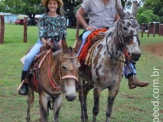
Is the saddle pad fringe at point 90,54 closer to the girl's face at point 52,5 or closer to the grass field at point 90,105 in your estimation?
the girl's face at point 52,5

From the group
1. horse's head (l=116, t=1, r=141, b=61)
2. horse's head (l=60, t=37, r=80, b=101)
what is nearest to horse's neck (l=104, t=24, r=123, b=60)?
horse's head (l=116, t=1, r=141, b=61)

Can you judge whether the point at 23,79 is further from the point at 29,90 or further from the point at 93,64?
the point at 93,64

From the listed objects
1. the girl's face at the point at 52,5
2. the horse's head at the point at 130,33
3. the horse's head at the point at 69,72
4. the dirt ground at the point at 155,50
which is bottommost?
the dirt ground at the point at 155,50

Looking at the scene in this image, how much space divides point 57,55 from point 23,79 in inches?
49.3

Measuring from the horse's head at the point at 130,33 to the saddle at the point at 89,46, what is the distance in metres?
0.80

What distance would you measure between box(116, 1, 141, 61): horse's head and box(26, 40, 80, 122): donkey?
111cm

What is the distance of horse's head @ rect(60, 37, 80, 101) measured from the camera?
14.5ft

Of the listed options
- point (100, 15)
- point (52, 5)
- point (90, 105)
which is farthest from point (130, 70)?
point (52, 5)

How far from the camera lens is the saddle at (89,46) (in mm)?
6406

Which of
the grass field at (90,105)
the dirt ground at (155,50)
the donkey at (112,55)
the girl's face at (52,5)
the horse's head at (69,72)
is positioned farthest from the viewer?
the dirt ground at (155,50)

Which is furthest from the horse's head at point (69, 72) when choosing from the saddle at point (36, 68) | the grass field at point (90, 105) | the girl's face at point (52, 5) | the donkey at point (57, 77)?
the grass field at point (90, 105)

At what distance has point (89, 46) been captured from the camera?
21.5 ft

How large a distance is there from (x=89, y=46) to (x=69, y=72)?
2130 millimetres

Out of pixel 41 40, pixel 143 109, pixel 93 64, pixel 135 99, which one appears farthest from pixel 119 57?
pixel 135 99
